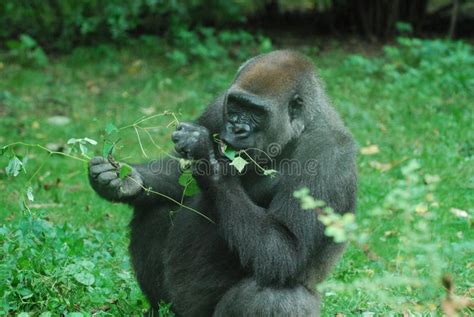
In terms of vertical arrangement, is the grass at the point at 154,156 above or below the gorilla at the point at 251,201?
below

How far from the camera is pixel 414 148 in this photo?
7.95 metres

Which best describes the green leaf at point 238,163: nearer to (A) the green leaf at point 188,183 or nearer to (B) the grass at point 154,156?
(A) the green leaf at point 188,183

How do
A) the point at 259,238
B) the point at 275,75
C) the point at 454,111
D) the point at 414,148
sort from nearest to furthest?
the point at 259,238 < the point at 275,75 < the point at 414,148 < the point at 454,111

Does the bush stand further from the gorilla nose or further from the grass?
the gorilla nose

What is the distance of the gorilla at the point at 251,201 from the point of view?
408 cm

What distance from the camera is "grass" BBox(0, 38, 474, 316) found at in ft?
14.4

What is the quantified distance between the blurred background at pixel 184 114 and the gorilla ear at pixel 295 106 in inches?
25.9

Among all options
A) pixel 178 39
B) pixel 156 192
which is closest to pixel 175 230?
pixel 156 192

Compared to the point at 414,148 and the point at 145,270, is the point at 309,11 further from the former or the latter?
the point at 145,270

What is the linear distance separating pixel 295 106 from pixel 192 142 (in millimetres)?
691

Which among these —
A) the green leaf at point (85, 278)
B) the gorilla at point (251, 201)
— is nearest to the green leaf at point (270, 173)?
the gorilla at point (251, 201)

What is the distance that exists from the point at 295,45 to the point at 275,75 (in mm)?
7116

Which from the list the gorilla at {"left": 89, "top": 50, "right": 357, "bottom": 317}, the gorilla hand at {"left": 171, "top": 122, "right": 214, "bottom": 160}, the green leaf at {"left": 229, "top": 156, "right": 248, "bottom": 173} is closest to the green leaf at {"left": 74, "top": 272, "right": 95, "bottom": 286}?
the gorilla at {"left": 89, "top": 50, "right": 357, "bottom": 317}

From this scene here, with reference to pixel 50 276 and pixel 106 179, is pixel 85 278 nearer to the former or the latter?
pixel 50 276
